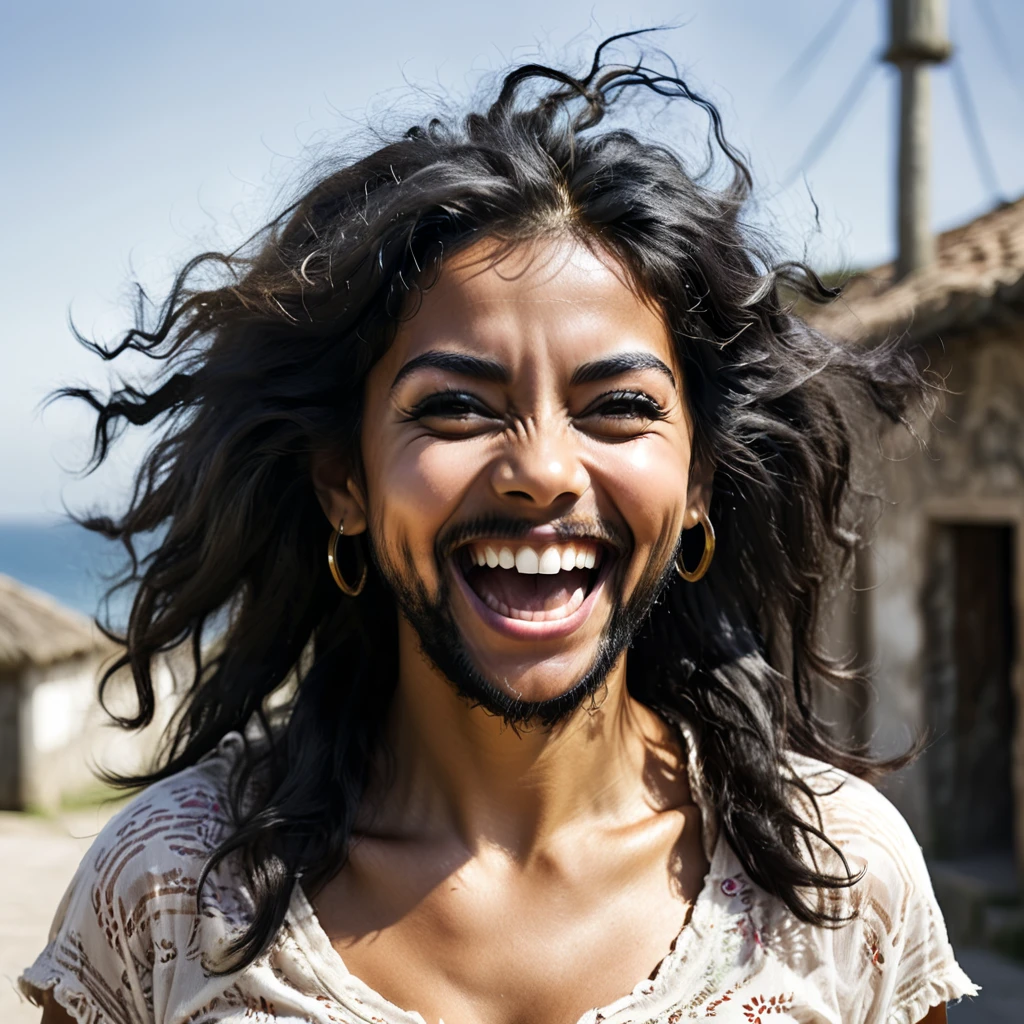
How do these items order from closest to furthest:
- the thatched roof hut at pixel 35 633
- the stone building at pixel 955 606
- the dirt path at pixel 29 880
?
the dirt path at pixel 29 880 → the stone building at pixel 955 606 → the thatched roof hut at pixel 35 633

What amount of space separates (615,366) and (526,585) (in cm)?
34

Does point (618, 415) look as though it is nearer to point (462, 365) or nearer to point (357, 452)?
point (462, 365)

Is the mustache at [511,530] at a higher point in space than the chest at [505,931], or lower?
higher

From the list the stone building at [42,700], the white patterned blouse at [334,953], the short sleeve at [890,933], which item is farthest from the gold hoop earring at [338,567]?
the stone building at [42,700]

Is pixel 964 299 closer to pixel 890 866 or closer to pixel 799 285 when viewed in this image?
pixel 799 285

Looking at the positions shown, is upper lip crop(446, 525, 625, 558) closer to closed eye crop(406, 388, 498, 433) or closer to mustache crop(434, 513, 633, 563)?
mustache crop(434, 513, 633, 563)

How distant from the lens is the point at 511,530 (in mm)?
1829

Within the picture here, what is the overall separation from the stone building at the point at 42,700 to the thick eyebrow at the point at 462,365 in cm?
766

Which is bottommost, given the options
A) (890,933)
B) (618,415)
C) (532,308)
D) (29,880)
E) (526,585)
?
(29,880)

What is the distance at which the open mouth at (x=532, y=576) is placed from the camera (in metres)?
1.85

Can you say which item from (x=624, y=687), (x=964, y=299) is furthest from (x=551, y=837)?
(x=964, y=299)

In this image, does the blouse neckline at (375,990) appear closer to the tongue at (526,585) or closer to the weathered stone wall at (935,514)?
the tongue at (526,585)

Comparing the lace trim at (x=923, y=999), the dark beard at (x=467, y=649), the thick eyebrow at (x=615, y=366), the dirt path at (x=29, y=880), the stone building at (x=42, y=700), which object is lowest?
the dirt path at (x=29, y=880)

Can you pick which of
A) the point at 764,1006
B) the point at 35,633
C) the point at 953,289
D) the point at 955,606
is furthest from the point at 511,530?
the point at 35,633
